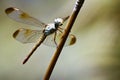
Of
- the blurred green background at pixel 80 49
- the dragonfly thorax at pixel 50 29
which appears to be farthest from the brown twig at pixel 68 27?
the blurred green background at pixel 80 49

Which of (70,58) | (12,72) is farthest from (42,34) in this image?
(12,72)

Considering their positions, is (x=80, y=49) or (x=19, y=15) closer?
(x=19, y=15)

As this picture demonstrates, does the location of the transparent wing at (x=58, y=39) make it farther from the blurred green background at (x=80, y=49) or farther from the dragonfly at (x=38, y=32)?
the blurred green background at (x=80, y=49)

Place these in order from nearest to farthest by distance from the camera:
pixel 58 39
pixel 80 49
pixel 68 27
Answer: pixel 68 27 → pixel 58 39 → pixel 80 49

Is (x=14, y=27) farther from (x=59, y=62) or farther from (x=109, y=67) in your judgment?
(x=109, y=67)

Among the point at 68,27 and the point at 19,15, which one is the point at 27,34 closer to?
the point at 19,15

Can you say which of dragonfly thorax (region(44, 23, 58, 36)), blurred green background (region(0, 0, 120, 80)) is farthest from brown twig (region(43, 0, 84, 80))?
blurred green background (region(0, 0, 120, 80))

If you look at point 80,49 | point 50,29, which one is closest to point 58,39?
point 50,29

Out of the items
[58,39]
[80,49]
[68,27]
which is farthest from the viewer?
[80,49]
